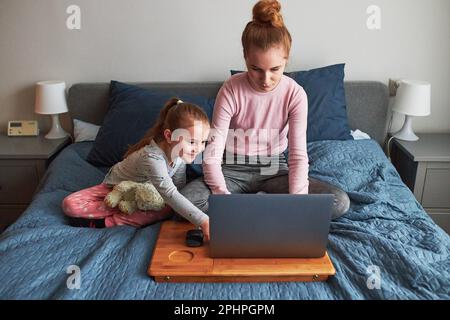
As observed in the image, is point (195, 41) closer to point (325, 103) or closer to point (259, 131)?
point (325, 103)

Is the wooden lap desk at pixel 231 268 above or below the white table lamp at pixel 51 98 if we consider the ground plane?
below

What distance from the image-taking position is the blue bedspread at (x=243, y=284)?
1.04m

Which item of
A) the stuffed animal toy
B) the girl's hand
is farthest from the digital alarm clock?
the girl's hand

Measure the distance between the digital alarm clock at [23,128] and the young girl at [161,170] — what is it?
3.23 ft

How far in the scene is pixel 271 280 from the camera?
42.8 inches

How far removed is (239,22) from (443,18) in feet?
3.66

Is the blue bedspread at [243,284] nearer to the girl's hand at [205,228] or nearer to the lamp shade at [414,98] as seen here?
the girl's hand at [205,228]

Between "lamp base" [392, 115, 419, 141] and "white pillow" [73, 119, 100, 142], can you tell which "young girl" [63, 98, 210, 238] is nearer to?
"white pillow" [73, 119, 100, 142]

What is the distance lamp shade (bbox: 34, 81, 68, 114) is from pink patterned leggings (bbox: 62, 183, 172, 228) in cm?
92

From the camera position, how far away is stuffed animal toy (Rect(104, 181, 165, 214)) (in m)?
1.41

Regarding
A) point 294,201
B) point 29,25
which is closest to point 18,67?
point 29,25

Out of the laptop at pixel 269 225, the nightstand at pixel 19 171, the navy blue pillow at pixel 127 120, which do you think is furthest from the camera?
the nightstand at pixel 19 171

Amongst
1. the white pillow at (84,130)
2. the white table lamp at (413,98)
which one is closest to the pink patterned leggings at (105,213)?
the white pillow at (84,130)

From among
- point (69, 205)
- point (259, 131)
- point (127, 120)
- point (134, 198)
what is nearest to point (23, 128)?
point (127, 120)
